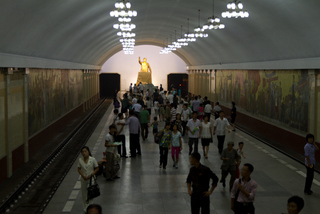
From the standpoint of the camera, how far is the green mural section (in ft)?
56.3

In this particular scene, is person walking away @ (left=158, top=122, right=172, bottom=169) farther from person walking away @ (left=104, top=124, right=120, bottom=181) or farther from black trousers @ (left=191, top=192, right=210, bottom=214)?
black trousers @ (left=191, top=192, right=210, bottom=214)

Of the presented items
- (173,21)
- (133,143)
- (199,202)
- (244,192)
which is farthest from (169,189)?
→ (173,21)

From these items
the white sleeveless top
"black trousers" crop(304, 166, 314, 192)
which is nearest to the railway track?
the white sleeveless top

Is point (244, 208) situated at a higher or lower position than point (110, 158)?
higher

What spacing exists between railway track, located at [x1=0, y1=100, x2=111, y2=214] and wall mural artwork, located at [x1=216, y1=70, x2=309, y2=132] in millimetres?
8422

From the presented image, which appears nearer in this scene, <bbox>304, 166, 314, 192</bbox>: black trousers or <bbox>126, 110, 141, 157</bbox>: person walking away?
<bbox>304, 166, 314, 192</bbox>: black trousers

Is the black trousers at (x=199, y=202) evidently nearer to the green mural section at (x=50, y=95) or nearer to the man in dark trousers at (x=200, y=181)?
the man in dark trousers at (x=200, y=181)

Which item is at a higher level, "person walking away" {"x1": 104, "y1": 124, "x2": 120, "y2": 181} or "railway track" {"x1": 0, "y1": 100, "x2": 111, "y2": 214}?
"person walking away" {"x1": 104, "y1": 124, "x2": 120, "y2": 181}

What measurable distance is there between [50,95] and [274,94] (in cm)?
1018

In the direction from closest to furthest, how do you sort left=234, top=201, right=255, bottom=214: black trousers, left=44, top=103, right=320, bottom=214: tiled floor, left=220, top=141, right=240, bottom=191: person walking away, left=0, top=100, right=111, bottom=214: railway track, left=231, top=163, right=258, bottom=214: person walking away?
left=231, top=163, right=258, bottom=214: person walking away
left=234, top=201, right=255, bottom=214: black trousers
left=44, top=103, right=320, bottom=214: tiled floor
left=0, top=100, right=111, bottom=214: railway track
left=220, top=141, right=240, bottom=191: person walking away

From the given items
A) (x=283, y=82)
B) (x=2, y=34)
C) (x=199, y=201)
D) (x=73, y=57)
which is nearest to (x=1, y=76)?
(x=2, y=34)

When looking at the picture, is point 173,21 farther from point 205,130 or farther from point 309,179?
point 309,179

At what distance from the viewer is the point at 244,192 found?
7043 mm

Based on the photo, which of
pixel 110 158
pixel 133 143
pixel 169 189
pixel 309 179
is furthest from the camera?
pixel 133 143
